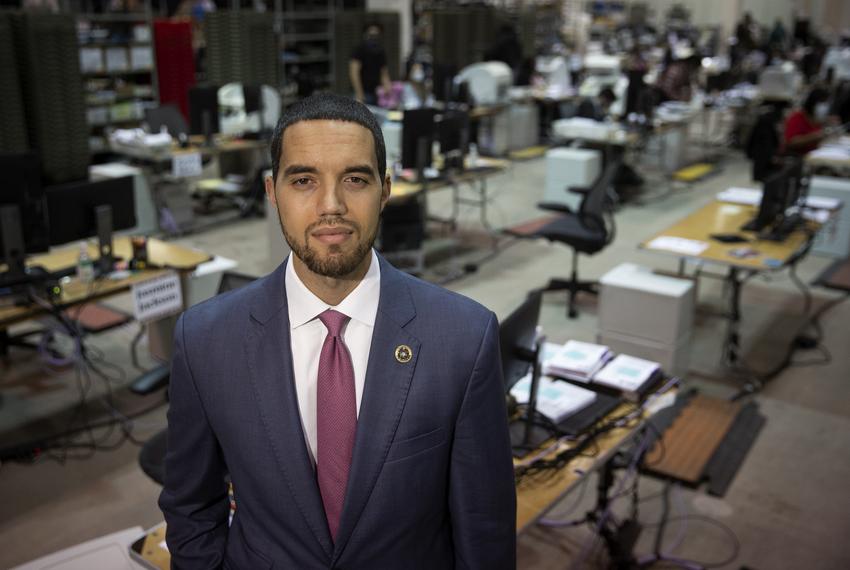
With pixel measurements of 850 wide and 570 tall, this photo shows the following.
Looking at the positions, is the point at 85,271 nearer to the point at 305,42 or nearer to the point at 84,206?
the point at 84,206

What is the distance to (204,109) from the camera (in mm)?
7961

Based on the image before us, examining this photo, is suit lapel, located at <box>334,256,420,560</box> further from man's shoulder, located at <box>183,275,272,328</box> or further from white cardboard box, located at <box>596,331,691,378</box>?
white cardboard box, located at <box>596,331,691,378</box>

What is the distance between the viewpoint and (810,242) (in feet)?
17.5

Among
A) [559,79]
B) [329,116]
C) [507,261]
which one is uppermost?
[329,116]

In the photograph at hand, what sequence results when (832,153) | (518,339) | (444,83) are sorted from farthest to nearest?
1. (444,83)
2. (832,153)
3. (518,339)

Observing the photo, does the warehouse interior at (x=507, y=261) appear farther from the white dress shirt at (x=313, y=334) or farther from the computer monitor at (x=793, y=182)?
the white dress shirt at (x=313, y=334)

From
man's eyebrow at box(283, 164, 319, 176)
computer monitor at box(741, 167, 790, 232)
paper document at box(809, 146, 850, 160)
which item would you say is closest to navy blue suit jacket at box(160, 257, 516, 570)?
man's eyebrow at box(283, 164, 319, 176)

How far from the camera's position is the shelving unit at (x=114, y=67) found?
977 cm

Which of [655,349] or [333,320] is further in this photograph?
[655,349]

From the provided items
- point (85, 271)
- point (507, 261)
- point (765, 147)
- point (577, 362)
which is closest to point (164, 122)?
point (507, 261)

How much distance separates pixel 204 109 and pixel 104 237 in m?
3.83

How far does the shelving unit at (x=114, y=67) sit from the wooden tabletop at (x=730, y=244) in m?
7.03

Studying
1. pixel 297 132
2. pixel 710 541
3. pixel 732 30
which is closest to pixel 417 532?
pixel 297 132

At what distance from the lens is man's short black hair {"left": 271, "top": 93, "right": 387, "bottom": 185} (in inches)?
58.1
